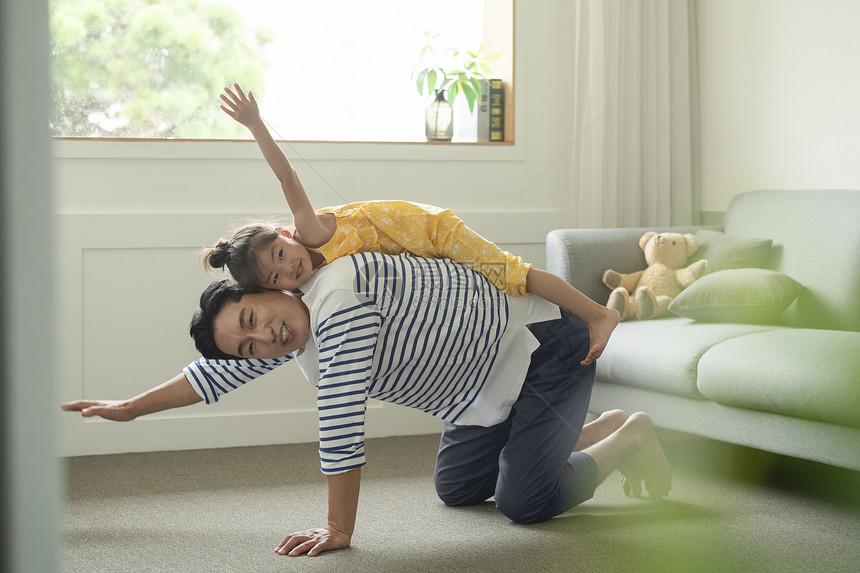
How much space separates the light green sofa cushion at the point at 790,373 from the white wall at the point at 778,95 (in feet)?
Result: 1.91

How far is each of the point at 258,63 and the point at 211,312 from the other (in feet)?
4.61

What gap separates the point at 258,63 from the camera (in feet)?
8.18

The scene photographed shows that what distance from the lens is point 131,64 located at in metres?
2.34

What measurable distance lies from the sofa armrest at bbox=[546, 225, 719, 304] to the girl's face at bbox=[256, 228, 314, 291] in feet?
3.31

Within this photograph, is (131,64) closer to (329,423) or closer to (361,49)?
(361,49)

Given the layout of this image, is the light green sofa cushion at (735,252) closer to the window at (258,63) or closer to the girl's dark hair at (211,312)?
the window at (258,63)

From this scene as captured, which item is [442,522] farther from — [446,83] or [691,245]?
[446,83]

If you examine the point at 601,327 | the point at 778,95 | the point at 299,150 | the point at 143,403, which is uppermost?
the point at 778,95

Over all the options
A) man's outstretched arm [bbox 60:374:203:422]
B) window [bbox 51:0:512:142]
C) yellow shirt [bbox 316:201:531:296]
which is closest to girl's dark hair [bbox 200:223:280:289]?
yellow shirt [bbox 316:201:531:296]

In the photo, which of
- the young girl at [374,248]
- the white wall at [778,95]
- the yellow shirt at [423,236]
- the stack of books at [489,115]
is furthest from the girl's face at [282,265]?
the stack of books at [489,115]

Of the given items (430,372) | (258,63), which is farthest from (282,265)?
(258,63)

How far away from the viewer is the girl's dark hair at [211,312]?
129cm

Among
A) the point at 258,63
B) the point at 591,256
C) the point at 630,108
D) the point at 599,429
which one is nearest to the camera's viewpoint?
the point at 599,429

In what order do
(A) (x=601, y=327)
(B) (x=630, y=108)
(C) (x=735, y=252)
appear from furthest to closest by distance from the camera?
(B) (x=630, y=108)
(C) (x=735, y=252)
(A) (x=601, y=327)
